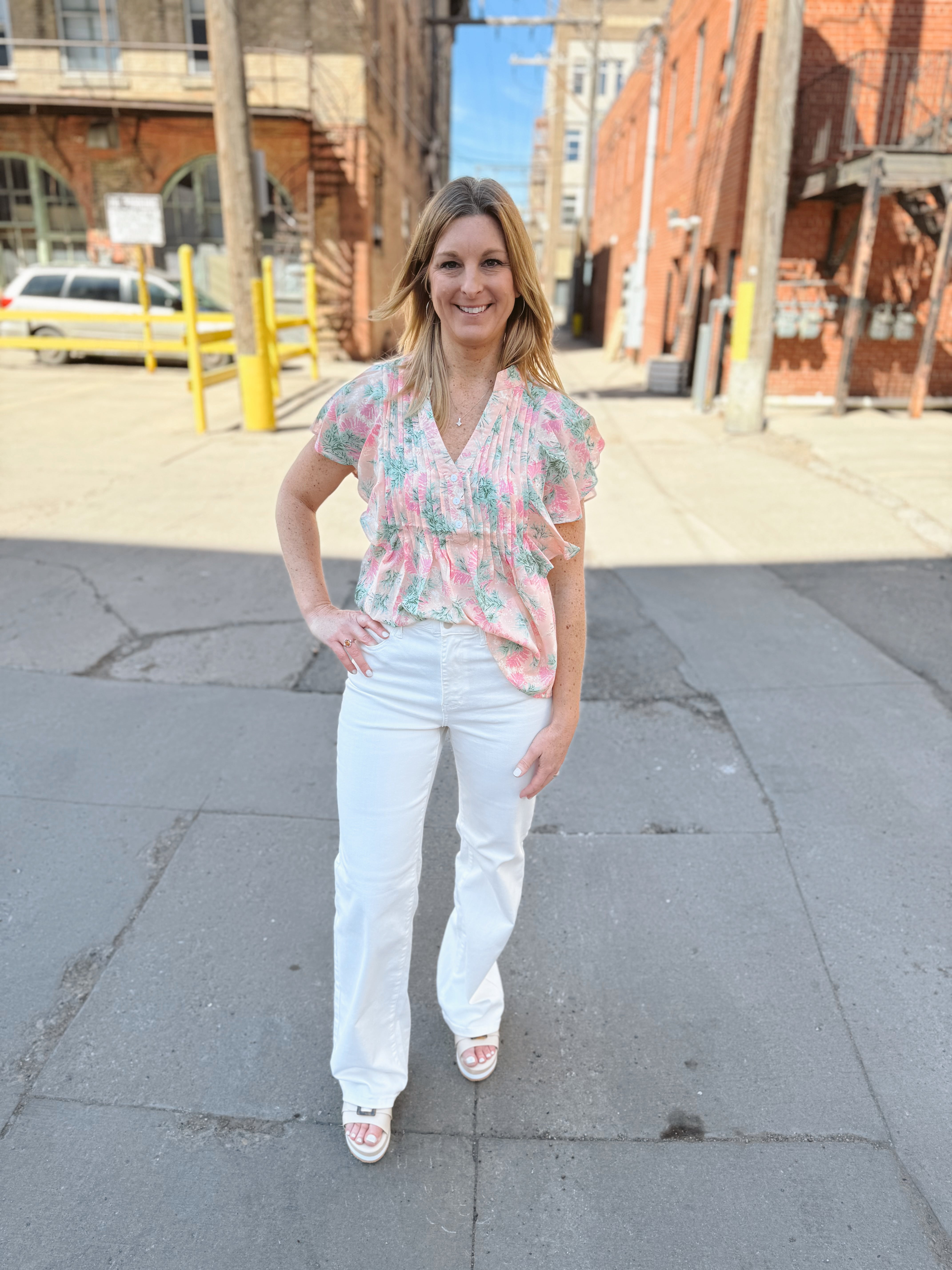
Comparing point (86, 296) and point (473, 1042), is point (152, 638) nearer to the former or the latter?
point (473, 1042)

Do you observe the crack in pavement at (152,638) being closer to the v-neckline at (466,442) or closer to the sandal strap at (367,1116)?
the sandal strap at (367,1116)

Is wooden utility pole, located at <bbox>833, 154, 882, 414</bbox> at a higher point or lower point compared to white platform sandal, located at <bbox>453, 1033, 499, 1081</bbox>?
higher

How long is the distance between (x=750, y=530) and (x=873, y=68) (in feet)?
31.3

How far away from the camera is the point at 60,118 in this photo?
765 inches

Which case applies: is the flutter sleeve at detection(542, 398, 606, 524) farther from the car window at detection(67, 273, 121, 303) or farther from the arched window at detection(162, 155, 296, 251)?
the arched window at detection(162, 155, 296, 251)

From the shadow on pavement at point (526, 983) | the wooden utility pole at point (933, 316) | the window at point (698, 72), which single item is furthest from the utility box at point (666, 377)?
the shadow on pavement at point (526, 983)

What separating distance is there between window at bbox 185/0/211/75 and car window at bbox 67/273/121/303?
219 inches

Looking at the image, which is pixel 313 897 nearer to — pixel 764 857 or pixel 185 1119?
pixel 185 1119

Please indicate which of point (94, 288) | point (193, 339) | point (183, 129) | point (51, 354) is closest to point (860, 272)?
point (193, 339)

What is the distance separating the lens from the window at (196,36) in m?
19.2

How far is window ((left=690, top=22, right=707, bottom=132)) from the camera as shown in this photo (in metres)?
16.0

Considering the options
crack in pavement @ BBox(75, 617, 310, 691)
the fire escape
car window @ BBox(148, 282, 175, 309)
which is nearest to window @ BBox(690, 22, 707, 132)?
the fire escape

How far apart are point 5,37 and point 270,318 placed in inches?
582

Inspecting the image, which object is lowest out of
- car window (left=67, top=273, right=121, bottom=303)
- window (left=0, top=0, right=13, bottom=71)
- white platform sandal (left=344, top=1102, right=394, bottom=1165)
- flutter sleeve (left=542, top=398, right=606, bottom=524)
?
white platform sandal (left=344, top=1102, right=394, bottom=1165)
